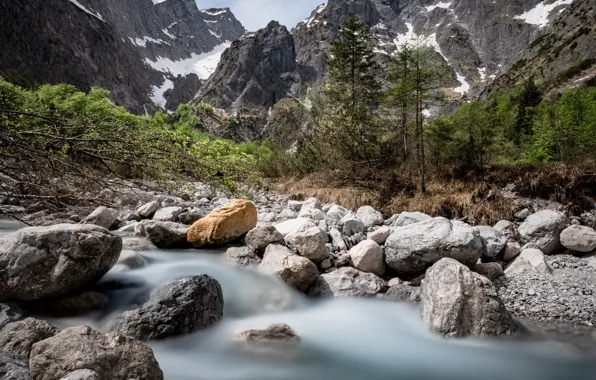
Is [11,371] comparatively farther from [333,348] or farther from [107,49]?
[107,49]

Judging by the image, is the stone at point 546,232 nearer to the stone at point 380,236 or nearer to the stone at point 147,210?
the stone at point 380,236

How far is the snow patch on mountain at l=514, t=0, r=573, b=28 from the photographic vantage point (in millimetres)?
126250

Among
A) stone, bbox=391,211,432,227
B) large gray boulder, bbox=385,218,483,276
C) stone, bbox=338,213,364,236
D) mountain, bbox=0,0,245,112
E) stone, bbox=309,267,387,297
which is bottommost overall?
stone, bbox=309,267,387,297

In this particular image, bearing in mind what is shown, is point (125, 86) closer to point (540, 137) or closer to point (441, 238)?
point (540, 137)

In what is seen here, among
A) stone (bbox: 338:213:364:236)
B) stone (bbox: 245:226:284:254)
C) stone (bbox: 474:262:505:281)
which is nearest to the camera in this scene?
stone (bbox: 474:262:505:281)

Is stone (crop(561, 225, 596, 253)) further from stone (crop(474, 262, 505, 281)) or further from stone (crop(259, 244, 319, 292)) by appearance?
stone (crop(259, 244, 319, 292))

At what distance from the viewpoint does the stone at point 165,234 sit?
724 centimetres

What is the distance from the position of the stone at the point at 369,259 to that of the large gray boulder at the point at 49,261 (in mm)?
4027

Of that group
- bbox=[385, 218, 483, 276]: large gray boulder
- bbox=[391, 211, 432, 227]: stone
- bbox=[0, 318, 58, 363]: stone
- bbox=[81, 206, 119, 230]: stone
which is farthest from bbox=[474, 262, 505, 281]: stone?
bbox=[81, 206, 119, 230]: stone

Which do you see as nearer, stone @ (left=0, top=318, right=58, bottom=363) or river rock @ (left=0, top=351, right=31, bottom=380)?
river rock @ (left=0, top=351, right=31, bottom=380)

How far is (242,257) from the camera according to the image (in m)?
6.48

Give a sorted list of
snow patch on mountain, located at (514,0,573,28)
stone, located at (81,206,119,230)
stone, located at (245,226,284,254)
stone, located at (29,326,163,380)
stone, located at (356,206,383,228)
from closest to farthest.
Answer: stone, located at (29,326,163,380)
stone, located at (245,226,284,254)
stone, located at (81,206,119,230)
stone, located at (356,206,383,228)
snow patch on mountain, located at (514,0,573,28)

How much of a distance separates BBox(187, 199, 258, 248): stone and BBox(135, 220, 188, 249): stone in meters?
0.17

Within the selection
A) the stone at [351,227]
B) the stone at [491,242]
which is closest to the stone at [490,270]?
the stone at [491,242]
